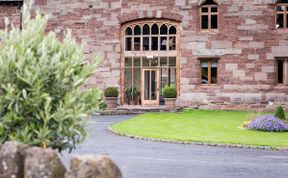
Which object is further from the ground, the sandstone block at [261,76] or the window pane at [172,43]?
the window pane at [172,43]

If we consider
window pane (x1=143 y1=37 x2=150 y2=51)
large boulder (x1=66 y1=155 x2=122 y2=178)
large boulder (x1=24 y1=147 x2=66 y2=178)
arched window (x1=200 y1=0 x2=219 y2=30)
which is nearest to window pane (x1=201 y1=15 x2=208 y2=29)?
arched window (x1=200 y1=0 x2=219 y2=30)

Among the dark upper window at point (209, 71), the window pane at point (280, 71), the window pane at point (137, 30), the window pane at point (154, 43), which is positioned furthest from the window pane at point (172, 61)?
the window pane at point (280, 71)

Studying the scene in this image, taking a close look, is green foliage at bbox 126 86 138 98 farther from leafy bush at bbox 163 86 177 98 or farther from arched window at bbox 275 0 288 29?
arched window at bbox 275 0 288 29

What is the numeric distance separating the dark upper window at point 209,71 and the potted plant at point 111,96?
6.12 meters

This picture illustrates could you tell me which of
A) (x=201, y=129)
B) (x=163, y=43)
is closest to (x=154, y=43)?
(x=163, y=43)

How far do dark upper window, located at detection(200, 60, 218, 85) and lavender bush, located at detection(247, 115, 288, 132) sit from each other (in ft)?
38.6

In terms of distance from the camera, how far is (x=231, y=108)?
35594mm

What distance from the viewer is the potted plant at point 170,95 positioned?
117ft

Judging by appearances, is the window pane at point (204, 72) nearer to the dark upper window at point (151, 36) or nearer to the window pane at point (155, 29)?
the dark upper window at point (151, 36)

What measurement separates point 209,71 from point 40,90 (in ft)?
95.2

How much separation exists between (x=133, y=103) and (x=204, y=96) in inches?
211

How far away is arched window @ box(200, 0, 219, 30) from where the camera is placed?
36281 millimetres

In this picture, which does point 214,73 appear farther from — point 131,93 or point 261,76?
point 131,93

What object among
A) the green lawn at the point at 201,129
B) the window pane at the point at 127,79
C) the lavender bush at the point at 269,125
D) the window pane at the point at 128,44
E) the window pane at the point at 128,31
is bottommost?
the green lawn at the point at 201,129
